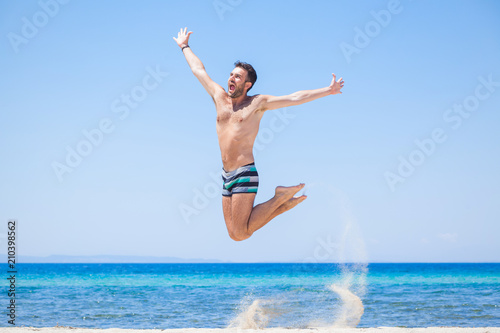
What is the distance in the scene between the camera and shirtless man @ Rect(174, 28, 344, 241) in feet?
22.5

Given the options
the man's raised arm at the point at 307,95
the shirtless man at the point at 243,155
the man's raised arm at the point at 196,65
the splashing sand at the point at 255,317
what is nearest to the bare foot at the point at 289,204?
the shirtless man at the point at 243,155

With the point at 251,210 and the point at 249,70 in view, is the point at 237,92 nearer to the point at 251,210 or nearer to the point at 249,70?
the point at 249,70

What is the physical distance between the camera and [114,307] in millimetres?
20812

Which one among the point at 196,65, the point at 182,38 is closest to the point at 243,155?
the point at 196,65

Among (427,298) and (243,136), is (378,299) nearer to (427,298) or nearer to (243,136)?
(427,298)

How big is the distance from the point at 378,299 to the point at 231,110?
18.5m

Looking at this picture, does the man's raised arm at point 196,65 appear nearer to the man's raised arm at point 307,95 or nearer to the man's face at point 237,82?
the man's face at point 237,82

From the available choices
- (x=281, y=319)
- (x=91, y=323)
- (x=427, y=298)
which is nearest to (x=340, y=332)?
(x=281, y=319)

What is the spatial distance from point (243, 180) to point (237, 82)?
1.30 meters

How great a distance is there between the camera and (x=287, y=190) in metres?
6.96

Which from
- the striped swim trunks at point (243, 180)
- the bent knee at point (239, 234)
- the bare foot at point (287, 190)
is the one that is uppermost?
the striped swim trunks at point (243, 180)

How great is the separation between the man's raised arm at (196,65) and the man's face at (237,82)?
0.33 m

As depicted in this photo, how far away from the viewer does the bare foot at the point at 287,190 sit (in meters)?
6.96

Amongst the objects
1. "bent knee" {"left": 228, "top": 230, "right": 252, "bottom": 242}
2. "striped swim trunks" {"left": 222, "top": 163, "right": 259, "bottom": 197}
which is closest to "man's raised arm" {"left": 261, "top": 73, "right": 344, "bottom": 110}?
"striped swim trunks" {"left": 222, "top": 163, "right": 259, "bottom": 197}
